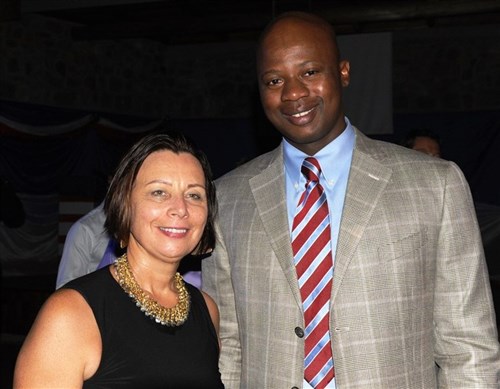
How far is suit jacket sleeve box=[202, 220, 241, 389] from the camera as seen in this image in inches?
85.6

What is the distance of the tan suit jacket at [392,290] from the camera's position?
6.35 feet

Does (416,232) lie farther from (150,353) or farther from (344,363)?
(150,353)

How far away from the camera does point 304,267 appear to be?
6.59ft

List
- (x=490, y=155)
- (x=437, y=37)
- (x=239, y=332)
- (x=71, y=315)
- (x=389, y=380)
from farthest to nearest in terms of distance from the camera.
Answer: (x=437, y=37) < (x=490, y=155) < (x=239, y=332) < (x=389, y=380) < (x=71, y=315)

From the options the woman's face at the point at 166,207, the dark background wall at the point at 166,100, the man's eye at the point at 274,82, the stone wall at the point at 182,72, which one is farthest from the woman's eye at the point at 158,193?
the stone wall at the point at 182,72

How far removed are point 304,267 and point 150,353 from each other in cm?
45

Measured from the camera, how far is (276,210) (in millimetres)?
2098

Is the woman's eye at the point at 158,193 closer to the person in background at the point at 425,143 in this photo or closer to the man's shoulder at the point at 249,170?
the man's shoulder at the point at 249,170

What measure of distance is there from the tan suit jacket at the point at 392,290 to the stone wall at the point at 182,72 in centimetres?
819

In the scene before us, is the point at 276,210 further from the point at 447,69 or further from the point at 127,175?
the point at 447,69

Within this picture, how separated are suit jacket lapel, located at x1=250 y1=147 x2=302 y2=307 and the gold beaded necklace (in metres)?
0.28

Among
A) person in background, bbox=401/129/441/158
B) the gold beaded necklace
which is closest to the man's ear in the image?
the gold beaded necklace

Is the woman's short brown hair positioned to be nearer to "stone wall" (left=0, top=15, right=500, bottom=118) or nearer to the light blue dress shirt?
the light blue dress shirt

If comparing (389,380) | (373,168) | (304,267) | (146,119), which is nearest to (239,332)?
(304,267)
